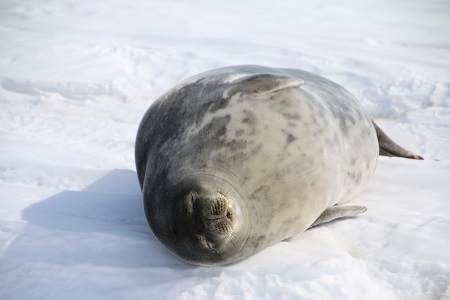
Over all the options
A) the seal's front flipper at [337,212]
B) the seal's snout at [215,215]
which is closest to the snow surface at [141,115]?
the seal's front flipper at [337,212]

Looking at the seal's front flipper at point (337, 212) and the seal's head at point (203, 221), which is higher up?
the seal's head at point (203, 221)

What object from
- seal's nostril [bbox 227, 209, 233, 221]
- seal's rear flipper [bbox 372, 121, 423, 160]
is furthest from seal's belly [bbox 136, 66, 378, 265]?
seal's rear flipper [bbox 372, 121, 423, 160]

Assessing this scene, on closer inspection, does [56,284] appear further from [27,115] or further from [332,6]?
[332,6]

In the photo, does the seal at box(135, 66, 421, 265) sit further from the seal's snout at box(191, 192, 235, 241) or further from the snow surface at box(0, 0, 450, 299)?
the snow surface at box(0, 0, 450, 299)

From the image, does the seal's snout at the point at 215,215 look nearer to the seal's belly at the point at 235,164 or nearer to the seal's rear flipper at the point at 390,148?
the seal's belly at the point at 235,164

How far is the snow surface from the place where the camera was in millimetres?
1835

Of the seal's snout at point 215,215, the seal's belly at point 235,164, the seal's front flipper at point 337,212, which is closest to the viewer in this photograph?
the seal's snout at point 215,215

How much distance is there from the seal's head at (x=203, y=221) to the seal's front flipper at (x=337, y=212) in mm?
469

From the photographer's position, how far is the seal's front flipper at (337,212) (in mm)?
2188

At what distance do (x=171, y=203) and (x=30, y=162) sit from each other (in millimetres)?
1414

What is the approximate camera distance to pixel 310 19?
616cm

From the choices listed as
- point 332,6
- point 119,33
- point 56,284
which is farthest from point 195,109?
point 332,6

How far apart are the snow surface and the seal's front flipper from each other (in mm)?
44

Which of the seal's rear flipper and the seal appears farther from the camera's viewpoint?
the seal's rear flipper
